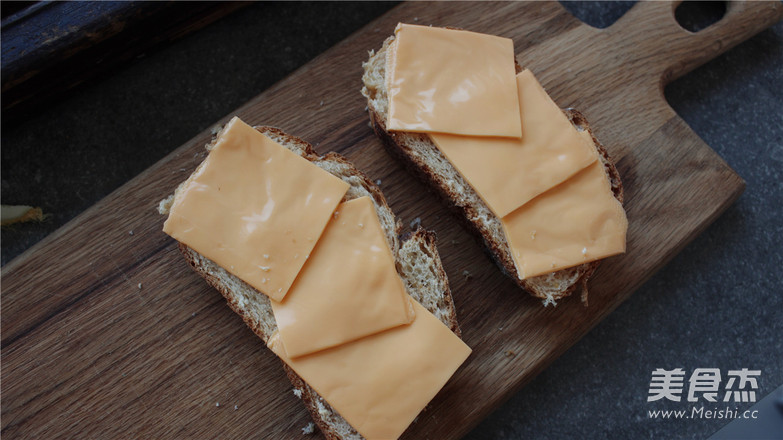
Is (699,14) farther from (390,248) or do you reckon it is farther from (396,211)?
(390,248)

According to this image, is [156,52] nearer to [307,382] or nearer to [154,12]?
[154,12]

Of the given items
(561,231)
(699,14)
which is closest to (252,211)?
(561,231)

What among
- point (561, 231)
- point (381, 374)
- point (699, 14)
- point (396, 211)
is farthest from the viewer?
point (699, 14)

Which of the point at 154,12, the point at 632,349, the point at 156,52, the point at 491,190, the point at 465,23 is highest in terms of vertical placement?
the point at 154,12

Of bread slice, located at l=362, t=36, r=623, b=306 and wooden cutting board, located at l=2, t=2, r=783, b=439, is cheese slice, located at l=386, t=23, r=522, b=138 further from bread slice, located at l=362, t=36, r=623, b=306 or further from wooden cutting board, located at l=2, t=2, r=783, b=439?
wooden cutting board, located at l=2, t=2, r=783, b=439

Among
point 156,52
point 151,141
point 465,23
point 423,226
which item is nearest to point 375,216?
point 423,226

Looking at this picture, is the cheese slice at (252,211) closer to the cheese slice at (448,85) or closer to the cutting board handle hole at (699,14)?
the cheese slice at (448,85)
